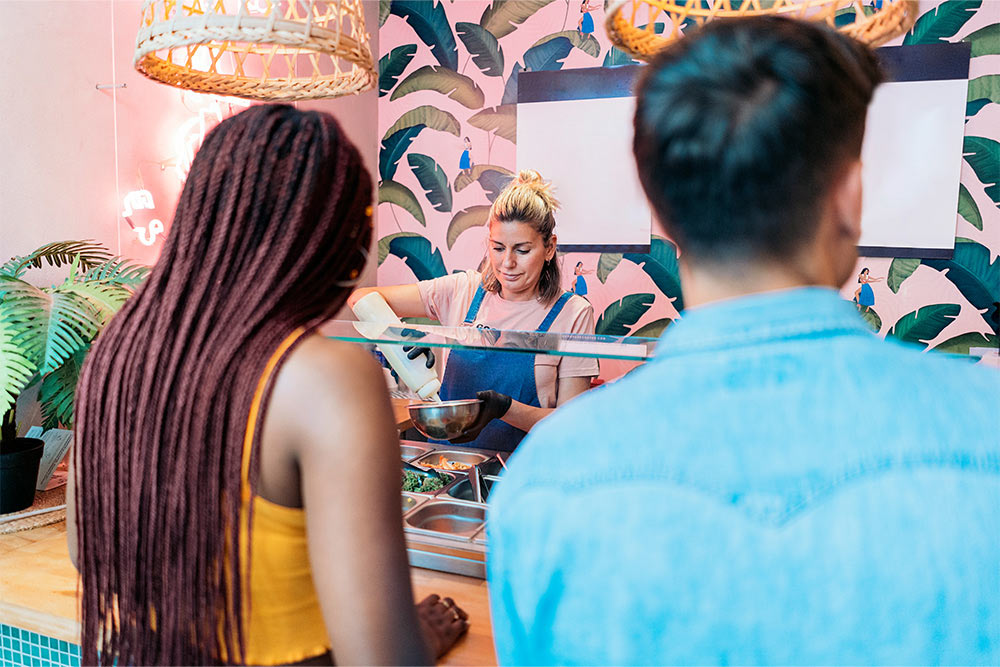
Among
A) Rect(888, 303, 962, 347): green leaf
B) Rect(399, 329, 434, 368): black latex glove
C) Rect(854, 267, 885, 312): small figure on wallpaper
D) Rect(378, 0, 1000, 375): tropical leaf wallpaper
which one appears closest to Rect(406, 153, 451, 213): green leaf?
Rect(378, 0, 1000, 375): tropical leaf wallpaper

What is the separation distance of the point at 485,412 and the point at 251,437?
92 cm

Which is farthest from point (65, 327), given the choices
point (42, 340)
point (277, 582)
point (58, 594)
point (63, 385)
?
point (277, 582)

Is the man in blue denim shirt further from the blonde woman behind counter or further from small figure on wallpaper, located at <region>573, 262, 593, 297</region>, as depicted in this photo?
small figure on wallpaper, located at <region>573, 262, 593, 297</region>

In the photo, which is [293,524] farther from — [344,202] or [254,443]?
[344,202]

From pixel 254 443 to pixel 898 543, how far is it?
2.18ft

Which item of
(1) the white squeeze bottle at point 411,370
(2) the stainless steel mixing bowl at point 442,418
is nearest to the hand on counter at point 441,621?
(2) the stainless steel mixing bowl at point 442,418

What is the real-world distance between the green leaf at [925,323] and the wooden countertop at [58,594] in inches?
115

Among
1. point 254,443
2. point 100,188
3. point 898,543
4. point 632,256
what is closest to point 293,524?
point 254,443

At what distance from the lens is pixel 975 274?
3404 mm

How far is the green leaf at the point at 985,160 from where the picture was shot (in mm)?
3334

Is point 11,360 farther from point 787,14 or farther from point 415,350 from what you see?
point 787,14

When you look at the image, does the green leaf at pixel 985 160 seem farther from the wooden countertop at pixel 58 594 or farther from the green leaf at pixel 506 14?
the wooden countertop at pixel 58 594

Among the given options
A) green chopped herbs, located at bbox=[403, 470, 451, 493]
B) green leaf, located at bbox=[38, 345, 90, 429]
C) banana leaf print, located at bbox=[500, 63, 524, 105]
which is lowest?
green chopped herbs, located at bbox=[403, 470, 451, 493]

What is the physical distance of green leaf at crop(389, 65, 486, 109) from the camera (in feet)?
13.7
